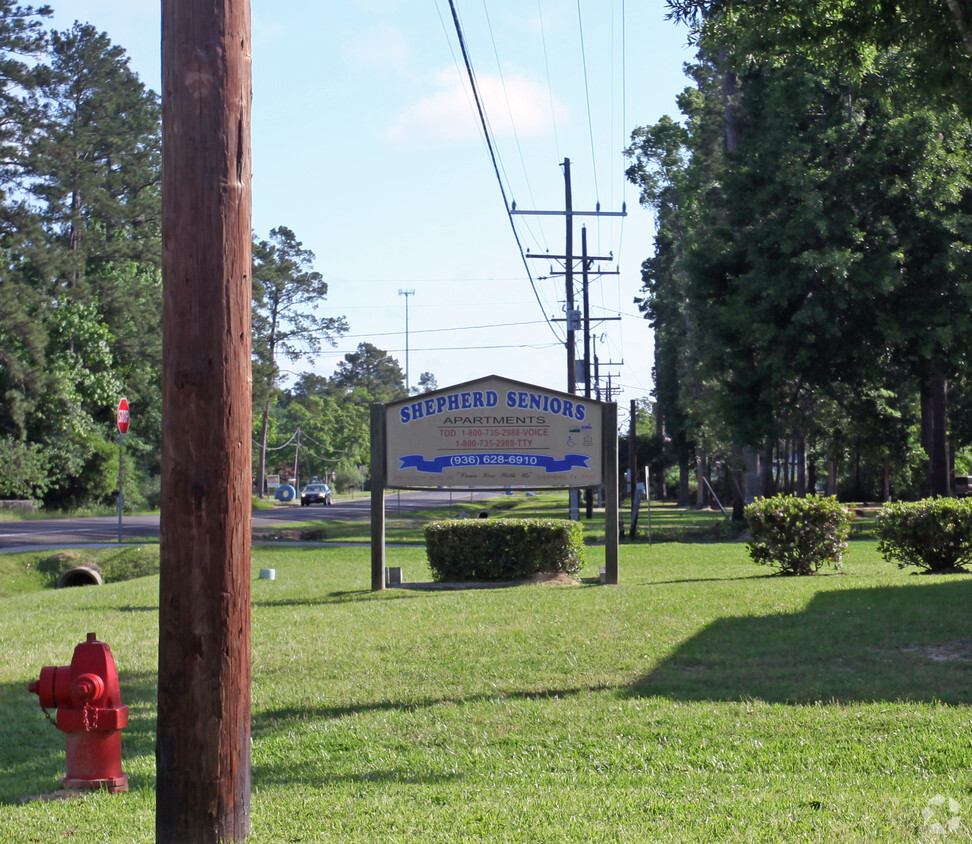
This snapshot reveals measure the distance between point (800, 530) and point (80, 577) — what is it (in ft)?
44.7

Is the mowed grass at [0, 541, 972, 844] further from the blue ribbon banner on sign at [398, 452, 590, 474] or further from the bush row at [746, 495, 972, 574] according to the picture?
the bush row at [746, 495, 972, 574]

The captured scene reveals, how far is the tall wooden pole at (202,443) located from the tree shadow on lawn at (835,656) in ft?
13.6

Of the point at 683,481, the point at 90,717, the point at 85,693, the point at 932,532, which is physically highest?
the point at 683,481

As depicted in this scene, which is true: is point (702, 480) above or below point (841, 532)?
above

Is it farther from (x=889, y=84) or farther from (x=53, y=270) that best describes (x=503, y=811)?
(x=53, y=270)

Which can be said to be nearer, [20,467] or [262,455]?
[20,467]

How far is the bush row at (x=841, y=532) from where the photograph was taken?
15422 millimetres

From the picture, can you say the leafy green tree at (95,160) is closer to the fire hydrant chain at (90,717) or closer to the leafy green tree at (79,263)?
the leafy green tree at (79,263)

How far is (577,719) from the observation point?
7016mm

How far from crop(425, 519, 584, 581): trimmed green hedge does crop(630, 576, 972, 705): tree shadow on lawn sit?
4.93 metres

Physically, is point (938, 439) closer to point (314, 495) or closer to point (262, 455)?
point (314, 495)

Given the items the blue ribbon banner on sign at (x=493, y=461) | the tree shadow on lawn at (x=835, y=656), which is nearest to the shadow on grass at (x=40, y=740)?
the tree shadow on lawn at (x=835, y=656)

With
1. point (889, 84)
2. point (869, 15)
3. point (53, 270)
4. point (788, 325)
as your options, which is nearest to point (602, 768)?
point (869, 15)

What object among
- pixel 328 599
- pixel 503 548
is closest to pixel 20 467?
pixel 328 599
